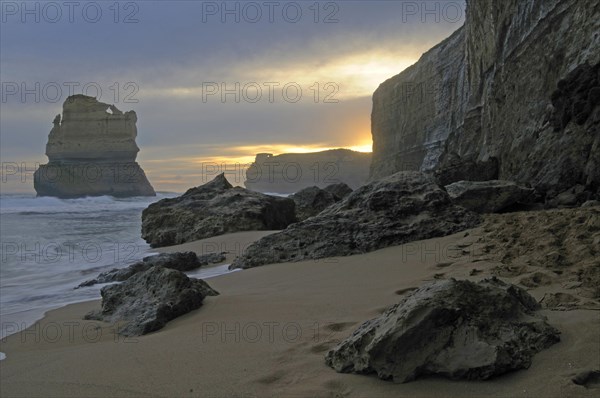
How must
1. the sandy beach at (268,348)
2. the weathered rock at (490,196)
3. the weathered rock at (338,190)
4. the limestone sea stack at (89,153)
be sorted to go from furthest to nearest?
the limestone sea stack at (89,153) < the weathered rock at (338,190) < the weathered rock at (490,196) < the sandy beach at (268,348)

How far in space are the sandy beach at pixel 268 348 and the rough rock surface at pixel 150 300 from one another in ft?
0.41

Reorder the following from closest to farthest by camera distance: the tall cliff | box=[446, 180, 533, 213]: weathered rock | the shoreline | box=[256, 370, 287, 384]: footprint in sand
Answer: box=[256, 370, 287, 384]: footprint in sand → the shoreline → box=[446, 180, 533, 213]: weathered rock → the tall cliff

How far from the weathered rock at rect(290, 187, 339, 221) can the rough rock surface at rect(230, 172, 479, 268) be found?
22.2 feet

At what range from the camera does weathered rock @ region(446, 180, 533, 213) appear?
24.4 ft

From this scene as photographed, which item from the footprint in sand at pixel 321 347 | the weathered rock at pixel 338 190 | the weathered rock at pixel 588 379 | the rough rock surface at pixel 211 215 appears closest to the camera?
the weathered rock at pixel 588 379

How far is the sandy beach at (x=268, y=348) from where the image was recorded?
219 cm

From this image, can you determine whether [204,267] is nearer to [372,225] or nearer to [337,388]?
[372,225]

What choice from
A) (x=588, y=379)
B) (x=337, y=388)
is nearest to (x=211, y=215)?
(x=337, y=388)

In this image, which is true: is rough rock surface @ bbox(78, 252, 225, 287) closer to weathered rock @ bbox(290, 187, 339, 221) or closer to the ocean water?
the ocean water

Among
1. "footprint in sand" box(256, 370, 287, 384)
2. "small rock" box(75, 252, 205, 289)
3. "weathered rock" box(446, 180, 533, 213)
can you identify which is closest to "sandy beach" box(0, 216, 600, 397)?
"footprint in sand" box(256, 370, 287, 384)

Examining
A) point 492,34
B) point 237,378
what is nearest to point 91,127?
point 492,34

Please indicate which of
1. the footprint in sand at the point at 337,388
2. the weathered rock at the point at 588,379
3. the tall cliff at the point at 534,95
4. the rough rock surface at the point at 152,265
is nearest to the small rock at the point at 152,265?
the rough rock surface at the point at 152,265

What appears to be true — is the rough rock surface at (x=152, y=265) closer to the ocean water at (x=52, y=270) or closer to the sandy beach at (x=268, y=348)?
the ocean water at (x=52, y=270)

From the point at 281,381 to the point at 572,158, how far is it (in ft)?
23.0
